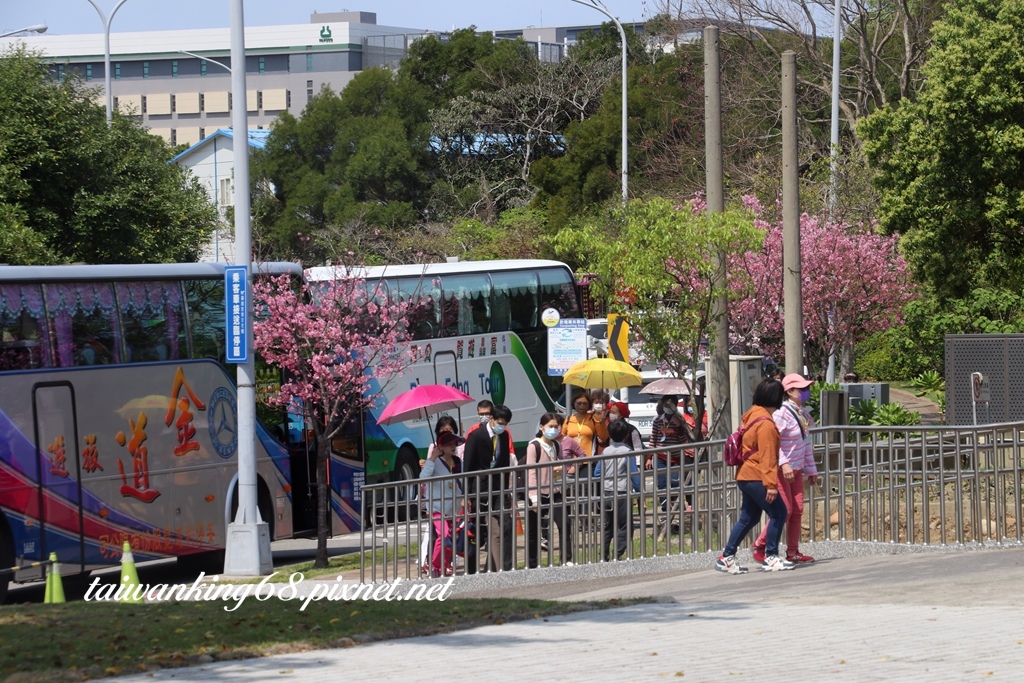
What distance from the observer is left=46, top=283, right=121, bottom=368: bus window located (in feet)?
53.1

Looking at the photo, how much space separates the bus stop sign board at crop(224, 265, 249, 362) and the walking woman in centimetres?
706

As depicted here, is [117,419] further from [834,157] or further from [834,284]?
[834,157]

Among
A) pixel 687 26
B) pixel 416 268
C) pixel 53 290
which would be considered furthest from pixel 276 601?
pixel 687 26

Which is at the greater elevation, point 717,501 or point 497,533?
point 717,501

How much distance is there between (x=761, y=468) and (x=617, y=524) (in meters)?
2.25

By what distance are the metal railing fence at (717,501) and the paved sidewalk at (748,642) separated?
6.46 ft

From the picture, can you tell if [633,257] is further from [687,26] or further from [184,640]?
[687,26]

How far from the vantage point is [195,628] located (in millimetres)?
9453

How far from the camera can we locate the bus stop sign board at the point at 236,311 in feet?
56.3

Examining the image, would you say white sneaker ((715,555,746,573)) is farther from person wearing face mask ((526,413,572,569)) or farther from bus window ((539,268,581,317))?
bus window ((539,268,581,317))

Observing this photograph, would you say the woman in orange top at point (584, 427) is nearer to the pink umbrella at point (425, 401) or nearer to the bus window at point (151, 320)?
the pink umbrella at point (425, 401)

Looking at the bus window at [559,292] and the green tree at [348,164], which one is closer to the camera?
the bus window at [559,292]

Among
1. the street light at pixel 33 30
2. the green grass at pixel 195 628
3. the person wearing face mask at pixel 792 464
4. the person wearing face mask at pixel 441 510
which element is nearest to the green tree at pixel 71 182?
the street light at pixel 33 30

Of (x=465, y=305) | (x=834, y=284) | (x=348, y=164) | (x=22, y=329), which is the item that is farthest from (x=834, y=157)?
(x=348, y=164)
